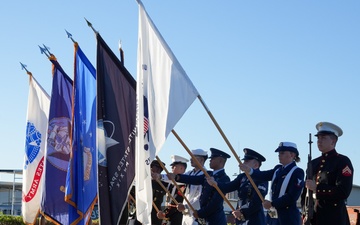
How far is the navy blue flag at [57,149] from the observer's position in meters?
13.8

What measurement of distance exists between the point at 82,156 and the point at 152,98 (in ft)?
10.4

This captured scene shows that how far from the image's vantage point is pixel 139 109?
988 cm

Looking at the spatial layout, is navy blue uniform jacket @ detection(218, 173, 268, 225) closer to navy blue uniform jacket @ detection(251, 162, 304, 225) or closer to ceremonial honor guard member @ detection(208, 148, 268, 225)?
ceremonial honor guard member @ detection(208, 148, 268, 225)

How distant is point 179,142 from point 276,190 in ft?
4.73

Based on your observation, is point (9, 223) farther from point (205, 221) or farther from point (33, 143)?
point (205, 221)

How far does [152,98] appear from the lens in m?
9.95

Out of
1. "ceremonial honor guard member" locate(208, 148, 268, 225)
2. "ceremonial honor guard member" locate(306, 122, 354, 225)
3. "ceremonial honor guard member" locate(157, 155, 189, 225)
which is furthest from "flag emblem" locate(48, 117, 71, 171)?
"ceremonial honor guard member" locate(306, 122, 354, 225)

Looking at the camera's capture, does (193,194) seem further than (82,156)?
Yes

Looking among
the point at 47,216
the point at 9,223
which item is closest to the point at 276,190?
the point at 47,216

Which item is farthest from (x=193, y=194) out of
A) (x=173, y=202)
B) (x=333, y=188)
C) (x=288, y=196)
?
(x=333, y=188)

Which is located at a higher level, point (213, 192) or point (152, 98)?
point (152, 98)

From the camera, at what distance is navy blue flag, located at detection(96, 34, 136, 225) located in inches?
422

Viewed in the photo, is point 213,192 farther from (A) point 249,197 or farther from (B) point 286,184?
(B) point 286,184

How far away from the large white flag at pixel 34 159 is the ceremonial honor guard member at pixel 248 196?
17.2 ft
